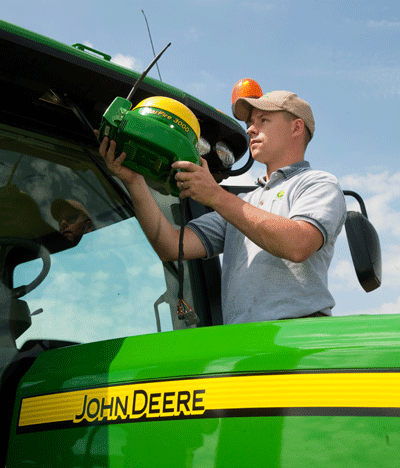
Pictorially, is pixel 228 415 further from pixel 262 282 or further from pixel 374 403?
pixel 262 282

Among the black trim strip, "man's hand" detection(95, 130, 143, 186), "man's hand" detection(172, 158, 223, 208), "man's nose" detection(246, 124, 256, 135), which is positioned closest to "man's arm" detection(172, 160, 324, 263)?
"man's hand" detection(172, 158, 223, 208)

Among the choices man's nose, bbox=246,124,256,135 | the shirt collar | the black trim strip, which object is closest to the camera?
the black trim strip

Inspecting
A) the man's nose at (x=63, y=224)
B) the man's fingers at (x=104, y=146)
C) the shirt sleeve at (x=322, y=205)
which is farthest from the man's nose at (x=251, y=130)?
the man's nose at (x=63, y=224)

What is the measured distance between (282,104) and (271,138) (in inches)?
4.8

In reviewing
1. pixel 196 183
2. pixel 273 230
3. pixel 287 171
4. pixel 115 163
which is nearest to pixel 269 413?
pixel 273 230

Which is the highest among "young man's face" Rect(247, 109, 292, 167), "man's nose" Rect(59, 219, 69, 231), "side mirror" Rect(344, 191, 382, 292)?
"young man's face" Rect(247, 109, 292, 167)

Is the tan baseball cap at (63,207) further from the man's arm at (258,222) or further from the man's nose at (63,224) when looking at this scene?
the man's arm at (258,222)

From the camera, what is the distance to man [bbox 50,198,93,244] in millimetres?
1781

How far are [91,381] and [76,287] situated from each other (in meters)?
0.43

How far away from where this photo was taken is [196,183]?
165 centimetres

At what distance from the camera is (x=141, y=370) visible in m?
1.29

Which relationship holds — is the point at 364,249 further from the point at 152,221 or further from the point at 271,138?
the point at 152,221

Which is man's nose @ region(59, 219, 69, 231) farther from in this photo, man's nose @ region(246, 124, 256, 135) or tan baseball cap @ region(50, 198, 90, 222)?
man's nose @ region(246, 124, 256, 135)

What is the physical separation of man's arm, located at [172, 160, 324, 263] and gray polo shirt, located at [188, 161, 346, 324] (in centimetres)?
6
